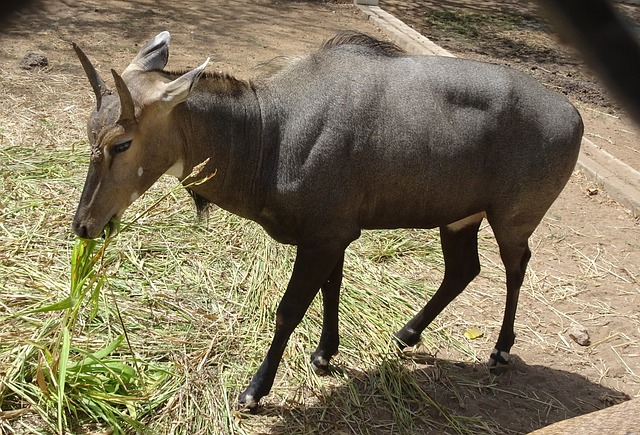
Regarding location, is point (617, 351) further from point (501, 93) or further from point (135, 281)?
point (135, 281)

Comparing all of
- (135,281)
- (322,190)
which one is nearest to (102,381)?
(135,281)

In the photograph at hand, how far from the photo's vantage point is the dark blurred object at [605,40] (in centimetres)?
69

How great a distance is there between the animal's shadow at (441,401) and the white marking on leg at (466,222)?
81 centimetres

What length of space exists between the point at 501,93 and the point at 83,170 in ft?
11.4

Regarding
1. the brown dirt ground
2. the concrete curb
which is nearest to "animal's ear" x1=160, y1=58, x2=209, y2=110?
the brown dirt ground

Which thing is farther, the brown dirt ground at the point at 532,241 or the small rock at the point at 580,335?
the small rock at the point at 580,335

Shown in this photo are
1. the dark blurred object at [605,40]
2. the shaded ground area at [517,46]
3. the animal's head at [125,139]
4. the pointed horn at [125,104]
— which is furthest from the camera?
the shaded ground area at [517,46]

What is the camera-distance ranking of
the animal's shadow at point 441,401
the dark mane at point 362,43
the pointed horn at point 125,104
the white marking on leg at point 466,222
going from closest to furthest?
the pointed horn at point 125,104, the animal's shadow at point 441,401, the dark mane at point 362,43, the white marking on leg at point 466,222

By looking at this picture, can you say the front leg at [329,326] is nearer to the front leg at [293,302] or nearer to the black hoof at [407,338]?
the front leg at [293,302]

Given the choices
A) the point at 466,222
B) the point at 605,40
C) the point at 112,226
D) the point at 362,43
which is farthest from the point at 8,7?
the point at 466,222

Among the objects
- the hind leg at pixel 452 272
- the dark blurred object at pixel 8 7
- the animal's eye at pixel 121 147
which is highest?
the dark blurred object at pixel 8 7

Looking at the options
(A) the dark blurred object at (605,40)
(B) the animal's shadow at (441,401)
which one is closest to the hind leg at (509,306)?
(B) the animal's shadow at (441,401)

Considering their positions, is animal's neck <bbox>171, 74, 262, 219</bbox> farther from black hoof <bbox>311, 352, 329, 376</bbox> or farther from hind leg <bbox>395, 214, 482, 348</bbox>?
hind leg <bbox>395, 214, 482, 348</bbox>

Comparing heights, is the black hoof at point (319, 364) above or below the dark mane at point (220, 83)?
below
